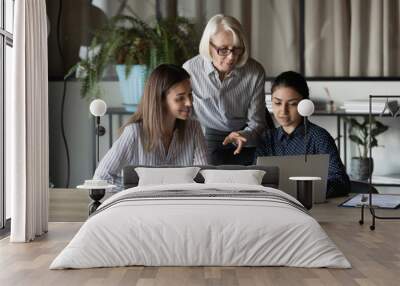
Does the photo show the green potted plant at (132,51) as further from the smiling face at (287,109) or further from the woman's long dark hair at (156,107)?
the woman's long dark hair at (156,107)

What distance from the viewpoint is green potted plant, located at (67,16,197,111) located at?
706 cm

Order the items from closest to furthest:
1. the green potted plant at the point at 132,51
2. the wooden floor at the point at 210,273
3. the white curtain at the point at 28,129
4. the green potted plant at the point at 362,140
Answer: the wooden floor at the point at 210,273 → the white curtain at the point at 28,129 → the green potted plant at the point at 362,140 → the green potted plant at the point at 132,51

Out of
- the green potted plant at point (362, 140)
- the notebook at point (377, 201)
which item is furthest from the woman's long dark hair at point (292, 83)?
the green potted plant at point (362, 140)

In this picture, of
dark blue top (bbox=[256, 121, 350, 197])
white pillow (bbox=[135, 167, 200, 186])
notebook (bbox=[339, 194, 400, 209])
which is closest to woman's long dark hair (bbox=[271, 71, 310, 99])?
dark blue top (bbox=[256, 121, 350, 197])

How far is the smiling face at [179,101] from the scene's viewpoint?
203 inches

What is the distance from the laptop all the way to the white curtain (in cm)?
140

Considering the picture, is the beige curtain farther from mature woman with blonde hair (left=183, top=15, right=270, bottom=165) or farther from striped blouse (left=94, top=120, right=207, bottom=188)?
striped blouse (left=94, top=120, right=207, bottom=188)

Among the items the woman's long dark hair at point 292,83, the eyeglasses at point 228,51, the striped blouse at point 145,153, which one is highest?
the eyeglasses at point 228,51

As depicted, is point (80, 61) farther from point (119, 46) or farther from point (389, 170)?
point (389, 170)

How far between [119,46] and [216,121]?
1.71 m

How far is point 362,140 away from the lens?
7.07 m

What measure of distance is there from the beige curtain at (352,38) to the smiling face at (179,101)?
2.37 metres

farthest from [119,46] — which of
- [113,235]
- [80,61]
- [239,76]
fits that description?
[113,235]

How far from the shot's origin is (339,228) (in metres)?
5.04
